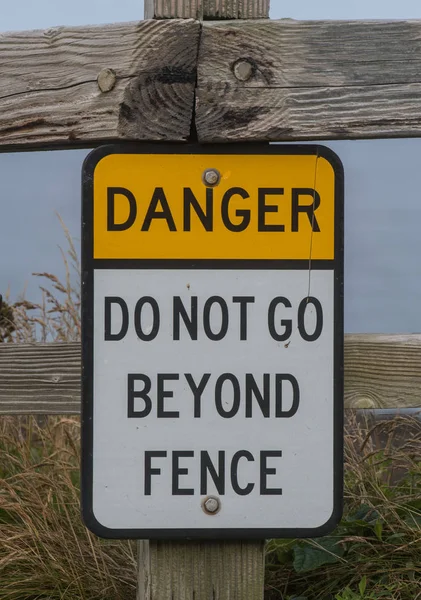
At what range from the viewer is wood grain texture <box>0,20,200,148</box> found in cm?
175

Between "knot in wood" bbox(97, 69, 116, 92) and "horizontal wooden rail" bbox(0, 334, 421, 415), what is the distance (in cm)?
63

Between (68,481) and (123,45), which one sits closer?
(123,45)

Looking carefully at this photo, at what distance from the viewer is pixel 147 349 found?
5.70 ft

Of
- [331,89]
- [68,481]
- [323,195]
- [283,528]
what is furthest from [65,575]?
[331,89]

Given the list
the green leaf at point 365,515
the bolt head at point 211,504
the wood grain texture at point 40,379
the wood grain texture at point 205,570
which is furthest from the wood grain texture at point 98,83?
the green leaf at point 365,515

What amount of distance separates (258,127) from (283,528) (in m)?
0.87

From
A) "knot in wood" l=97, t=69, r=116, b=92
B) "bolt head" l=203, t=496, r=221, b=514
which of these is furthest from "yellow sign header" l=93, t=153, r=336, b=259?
"bolt head" l=203, t=496, r=221, b=514

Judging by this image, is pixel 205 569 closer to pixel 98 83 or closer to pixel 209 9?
pixel 98 83

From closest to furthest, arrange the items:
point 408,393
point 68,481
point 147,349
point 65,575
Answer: point 147,349
point 408,393
point 65,575
point 68,481

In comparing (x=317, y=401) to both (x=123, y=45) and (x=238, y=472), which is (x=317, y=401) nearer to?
(x=238, y=472)

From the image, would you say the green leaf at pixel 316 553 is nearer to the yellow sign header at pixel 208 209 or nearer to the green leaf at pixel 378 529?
the green leaf at pixel 378 529

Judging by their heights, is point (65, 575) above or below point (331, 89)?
below

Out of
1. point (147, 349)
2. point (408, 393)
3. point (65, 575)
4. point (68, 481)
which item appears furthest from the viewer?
point (68, 481)

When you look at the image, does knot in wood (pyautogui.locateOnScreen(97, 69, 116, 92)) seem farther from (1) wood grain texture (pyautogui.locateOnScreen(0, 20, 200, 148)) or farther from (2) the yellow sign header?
(2) the yellow sign header
